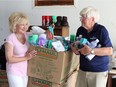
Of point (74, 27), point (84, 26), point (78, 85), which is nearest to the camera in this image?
point (84, 26)

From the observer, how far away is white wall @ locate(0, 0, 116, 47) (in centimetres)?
321

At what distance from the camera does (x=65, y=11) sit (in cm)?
342

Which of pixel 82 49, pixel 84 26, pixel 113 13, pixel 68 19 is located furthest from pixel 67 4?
pixel 82 49

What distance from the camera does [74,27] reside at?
11.2ft

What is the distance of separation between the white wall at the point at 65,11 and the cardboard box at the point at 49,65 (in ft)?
Answer: 4.62

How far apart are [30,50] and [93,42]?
0.58 meters

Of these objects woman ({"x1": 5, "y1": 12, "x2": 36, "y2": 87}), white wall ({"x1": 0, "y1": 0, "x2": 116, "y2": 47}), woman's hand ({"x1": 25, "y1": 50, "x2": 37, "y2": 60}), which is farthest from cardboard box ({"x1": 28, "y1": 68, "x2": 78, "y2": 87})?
white wall ({"x1": 0, "y1": 0, "x2": 116, "y2": 47})

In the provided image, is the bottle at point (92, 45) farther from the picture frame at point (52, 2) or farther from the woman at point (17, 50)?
the picture frame at point (52, 2)

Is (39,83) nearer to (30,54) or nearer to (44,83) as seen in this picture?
(44,83)

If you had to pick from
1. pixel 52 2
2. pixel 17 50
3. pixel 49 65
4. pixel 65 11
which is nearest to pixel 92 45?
pixel 49 65

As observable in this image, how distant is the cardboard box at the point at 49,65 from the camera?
74.3 inches

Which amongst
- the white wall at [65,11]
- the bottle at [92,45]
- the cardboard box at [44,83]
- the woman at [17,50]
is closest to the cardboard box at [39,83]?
the cardboard box at [44,83]

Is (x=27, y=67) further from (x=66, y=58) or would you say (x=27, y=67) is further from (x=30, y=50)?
(x=66, y=58)

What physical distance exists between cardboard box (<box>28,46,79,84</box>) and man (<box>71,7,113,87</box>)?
182mm
